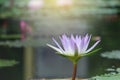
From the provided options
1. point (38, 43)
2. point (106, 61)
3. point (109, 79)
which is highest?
point (38, 43)

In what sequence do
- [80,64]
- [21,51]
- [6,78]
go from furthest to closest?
[21,51] < [80,64] < [6,78]

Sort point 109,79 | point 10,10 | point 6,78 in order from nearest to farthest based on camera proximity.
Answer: point 109,79 → point 6,78 → point 10,10

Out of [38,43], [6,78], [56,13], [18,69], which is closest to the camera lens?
[6,78]

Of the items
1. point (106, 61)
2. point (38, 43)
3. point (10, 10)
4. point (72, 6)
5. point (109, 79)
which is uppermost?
point (72, 6)

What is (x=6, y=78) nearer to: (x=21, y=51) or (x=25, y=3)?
(x=21, y=51)

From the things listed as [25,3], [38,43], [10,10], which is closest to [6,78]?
[38,43]

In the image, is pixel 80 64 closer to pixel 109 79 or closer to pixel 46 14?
pixel 109 79

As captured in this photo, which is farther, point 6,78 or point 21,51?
point 21,51

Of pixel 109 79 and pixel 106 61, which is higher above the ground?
pixel 106 61

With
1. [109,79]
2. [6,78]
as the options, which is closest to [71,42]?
[109,79]
